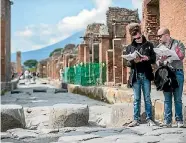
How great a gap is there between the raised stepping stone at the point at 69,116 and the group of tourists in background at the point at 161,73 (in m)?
1.19

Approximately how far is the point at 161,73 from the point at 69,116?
216 centimetres

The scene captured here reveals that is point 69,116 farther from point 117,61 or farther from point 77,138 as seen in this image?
point 117,61

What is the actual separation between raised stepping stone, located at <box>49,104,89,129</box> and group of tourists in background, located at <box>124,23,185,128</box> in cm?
119

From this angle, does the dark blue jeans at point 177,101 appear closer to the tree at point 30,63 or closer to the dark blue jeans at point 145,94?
the dark blue jeans at point 145,94

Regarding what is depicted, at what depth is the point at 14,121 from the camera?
28.1 feet

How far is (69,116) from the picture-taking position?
8477 mm

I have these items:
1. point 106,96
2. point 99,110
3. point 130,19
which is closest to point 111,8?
point 130,19

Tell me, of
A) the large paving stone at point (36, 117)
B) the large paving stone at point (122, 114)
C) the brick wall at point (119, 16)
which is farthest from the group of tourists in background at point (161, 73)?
the brick wall at point (119, 16)

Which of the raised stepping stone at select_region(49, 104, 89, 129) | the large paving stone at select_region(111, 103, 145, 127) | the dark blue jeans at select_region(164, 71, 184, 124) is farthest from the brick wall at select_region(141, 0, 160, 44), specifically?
the dark blue jeans at select_region(164, 71, 184, 124)

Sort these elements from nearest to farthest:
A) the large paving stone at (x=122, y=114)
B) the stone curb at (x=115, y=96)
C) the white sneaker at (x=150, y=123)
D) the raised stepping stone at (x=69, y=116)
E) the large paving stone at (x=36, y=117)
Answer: the white sneaker at (x=150, y=123) → the large paving stone at (x=122, y=114) → the raised stepping stone at (x=69, y=116) → the stone curb at (x=115, y=96) → the large paving stone at (x=36, y=117)

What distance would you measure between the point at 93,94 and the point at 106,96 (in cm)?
291

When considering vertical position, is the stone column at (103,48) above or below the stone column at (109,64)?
above

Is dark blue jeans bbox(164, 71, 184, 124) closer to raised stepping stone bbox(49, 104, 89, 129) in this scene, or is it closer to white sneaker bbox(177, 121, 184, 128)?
white sneaker bbox(177, 121, 184, 128)

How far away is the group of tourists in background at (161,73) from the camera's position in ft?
23.8
